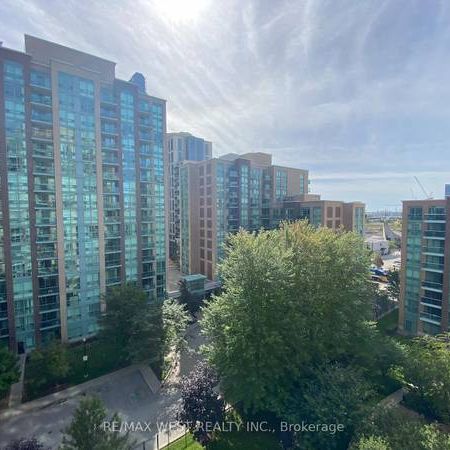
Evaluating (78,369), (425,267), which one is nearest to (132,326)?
(78,369)

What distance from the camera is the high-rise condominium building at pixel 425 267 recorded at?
31.8 m

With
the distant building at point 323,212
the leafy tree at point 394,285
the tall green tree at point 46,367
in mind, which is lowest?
the tall green tree at point 46,367

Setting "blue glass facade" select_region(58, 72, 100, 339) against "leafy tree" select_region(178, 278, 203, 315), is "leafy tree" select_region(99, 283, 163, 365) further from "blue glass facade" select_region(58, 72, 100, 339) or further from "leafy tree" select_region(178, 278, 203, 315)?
"leafy tree" select_region(178, 278, 203, 315)

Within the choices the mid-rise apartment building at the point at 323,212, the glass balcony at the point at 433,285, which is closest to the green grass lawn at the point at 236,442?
the glass balcony at the point at 433,285

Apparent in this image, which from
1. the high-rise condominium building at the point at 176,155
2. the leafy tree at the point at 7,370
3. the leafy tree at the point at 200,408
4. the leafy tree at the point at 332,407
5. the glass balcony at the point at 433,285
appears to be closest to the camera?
the leafy tree at the point at 332,407

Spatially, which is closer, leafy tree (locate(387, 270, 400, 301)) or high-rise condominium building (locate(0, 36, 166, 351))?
high-rise condominium building (locate(0, 36, 166, 351))

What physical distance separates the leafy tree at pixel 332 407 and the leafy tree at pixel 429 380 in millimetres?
5651

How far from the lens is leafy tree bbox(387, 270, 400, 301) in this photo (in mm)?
42125

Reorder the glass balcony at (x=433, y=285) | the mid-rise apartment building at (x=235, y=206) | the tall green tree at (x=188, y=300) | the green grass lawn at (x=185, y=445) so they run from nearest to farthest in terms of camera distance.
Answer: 1. the green grass lawn at (x=185, y=445)
2. the glass balcony at (x=433, y=285)
3. the tall green tree at (x=188, y=300)
4. the mid-rise apartment building at (x=235, y=206)

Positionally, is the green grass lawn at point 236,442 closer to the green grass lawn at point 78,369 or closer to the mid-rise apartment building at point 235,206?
the green grass lawn at point 78,369

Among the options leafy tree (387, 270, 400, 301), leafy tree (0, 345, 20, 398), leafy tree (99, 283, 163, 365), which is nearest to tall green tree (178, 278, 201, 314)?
leafy tree (99, 283, 163, 365)

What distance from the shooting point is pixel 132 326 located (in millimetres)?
26391

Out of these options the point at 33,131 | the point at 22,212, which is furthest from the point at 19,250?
the point at 33,131

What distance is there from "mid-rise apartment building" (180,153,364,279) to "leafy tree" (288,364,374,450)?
35.3m
